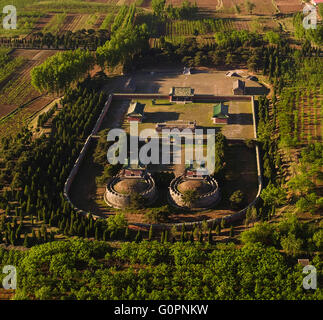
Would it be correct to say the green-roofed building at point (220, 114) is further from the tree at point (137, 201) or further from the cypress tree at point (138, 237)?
the cypress tree at point (138, 237)

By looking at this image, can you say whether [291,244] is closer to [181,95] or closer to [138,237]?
[138,237]

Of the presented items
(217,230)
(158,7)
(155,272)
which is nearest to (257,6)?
(158,7)

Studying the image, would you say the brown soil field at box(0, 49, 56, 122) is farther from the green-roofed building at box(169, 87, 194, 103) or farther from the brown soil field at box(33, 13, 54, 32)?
the green-roofed building at box(169, 87, 194, 103)

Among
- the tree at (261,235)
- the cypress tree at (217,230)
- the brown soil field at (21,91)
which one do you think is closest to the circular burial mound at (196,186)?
the cypress tree at (217,230)

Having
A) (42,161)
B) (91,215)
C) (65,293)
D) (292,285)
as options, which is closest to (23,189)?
(42,161)

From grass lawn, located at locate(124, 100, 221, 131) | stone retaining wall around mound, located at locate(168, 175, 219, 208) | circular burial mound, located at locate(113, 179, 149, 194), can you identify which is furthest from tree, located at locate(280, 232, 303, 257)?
grass lawn, located at locate(124, 100, 221, 131)

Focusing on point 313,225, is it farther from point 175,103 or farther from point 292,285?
point 175,103
